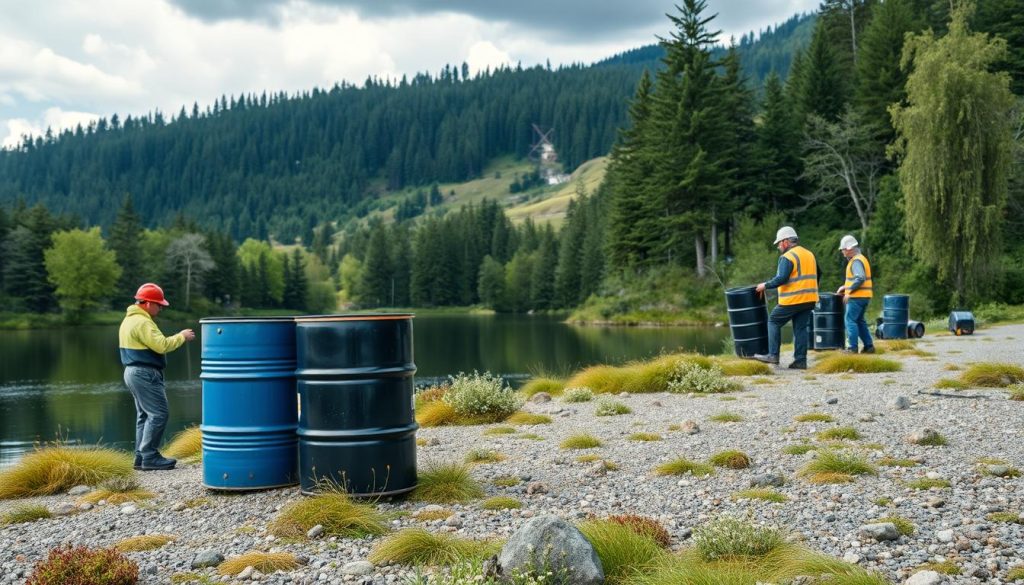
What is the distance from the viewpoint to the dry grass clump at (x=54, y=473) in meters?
7.98

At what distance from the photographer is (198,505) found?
22.8ft

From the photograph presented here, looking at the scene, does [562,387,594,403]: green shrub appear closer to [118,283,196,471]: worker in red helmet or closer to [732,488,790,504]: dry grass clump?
[118,283,196,471]: worker in red helmet

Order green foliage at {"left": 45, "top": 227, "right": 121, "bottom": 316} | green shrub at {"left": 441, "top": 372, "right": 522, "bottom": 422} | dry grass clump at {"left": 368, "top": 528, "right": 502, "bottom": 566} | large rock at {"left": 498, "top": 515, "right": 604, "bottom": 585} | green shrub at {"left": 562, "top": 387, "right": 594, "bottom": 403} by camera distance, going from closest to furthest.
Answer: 1. large rock at {"left": 498, "top": 515, "right": 604, "bottom": 585}
2. dry grass clump at {"left": 368, "top": 528, "right": 502, "bottom": 566}
3. green shrub at {"left": 441, "top": 372, "right": 522, "bottom": 422}
4. green shrub at {"left": 562, "top": 387, "right": 594, "bottom": 403}
5. green foliage at {"left": 45, "top": 227, "right": 121, "bottom": 316}

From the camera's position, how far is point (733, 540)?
15.8 ft

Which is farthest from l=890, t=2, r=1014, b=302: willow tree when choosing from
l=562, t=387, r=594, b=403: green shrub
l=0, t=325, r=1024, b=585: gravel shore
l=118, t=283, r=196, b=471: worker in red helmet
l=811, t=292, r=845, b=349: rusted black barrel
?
l=118, t=283, r=196, b=471: worker in red helmet

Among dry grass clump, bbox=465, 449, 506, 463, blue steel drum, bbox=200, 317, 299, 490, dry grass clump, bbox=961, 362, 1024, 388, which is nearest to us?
blue steel drum, bbox=200, 317, 299, 490

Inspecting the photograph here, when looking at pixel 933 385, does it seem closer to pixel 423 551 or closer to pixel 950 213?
pixel 423 551

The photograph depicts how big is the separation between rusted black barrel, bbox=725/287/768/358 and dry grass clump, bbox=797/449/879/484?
397 inches

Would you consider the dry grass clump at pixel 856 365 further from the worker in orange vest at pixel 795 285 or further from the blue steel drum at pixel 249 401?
the blue steel drum at pixel 249 401

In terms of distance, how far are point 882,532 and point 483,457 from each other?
14.2ft

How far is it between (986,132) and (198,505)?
1443 inches

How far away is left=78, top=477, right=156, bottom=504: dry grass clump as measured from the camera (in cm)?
723

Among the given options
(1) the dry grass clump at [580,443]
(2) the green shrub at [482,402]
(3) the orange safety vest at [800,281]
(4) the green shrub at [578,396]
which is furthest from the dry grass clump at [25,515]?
(3) the orange safety vest at [800,281]

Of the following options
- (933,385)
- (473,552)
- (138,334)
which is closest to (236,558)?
(473,552)
